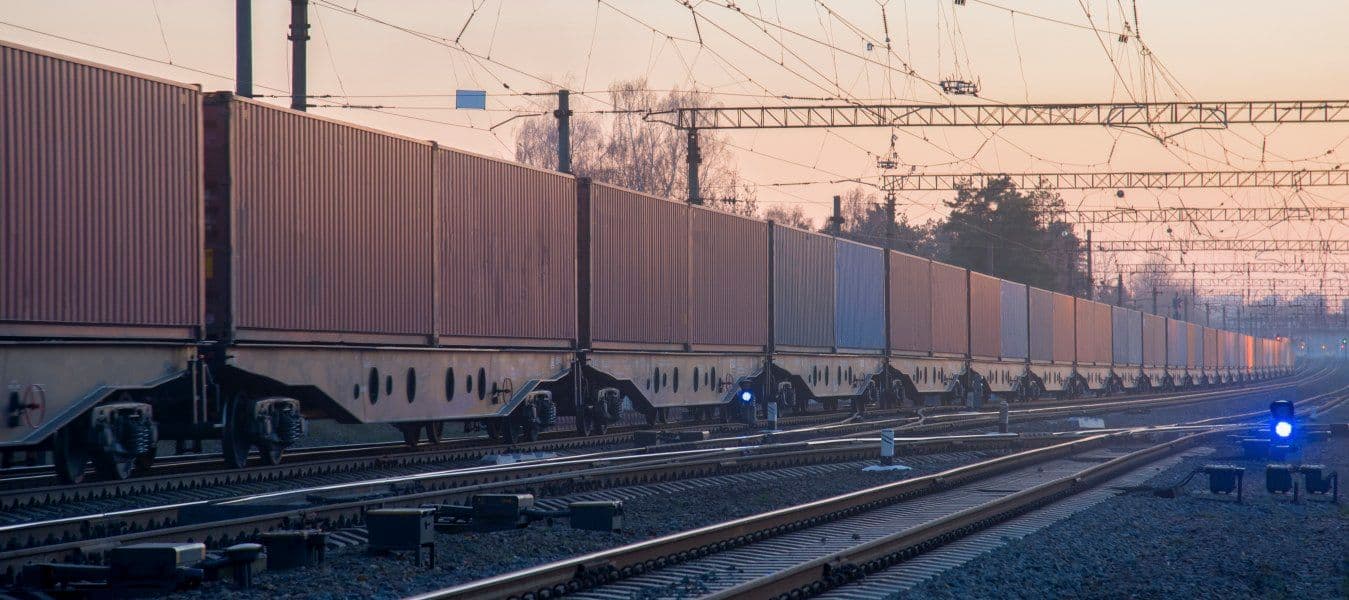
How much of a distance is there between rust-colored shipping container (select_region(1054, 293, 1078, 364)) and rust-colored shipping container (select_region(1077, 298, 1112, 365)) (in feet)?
1.44

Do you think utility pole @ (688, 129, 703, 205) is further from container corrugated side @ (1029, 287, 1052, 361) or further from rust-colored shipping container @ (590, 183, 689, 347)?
container corrugated side @ (1029, 287, 1052, 361)

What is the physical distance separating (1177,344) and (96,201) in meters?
60.3

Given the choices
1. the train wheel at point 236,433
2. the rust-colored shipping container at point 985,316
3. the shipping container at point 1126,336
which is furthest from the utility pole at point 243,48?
the shipping container at point 1126,336

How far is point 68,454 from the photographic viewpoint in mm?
11789

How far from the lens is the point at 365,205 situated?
50.2 ft

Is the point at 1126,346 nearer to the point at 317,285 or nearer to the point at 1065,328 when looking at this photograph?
the point at 1065,328

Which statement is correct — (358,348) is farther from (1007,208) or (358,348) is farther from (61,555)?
(1007,208)

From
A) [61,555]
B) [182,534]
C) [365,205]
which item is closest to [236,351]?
[365,205]

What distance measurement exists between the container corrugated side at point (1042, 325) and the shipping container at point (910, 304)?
394 inches

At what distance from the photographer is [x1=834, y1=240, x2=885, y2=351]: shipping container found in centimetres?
2912

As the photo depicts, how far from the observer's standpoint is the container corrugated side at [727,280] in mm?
23078

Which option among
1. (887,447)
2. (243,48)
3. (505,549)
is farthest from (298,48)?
(505,549)

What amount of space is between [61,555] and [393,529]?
1846 millimetres

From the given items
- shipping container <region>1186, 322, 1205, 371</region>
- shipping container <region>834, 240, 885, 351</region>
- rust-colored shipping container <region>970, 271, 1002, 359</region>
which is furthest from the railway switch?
shipping container <region>1186, 322, 1205, 371</region>
